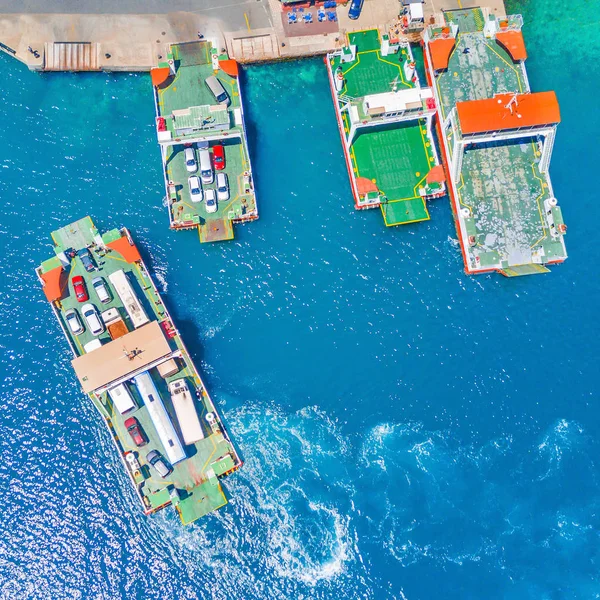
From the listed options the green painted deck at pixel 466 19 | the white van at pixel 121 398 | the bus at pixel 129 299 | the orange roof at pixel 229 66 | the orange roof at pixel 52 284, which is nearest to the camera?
the white van at pixel 121 398

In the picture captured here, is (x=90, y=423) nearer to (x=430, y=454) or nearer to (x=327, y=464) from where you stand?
(x=327, y=464)

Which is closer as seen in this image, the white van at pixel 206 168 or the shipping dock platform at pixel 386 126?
the shipping dock platform at pixel 386 126

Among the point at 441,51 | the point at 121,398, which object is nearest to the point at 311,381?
the point at 121,398

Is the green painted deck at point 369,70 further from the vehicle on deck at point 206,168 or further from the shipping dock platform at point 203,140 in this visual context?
the vehicle on deck at point 206,168

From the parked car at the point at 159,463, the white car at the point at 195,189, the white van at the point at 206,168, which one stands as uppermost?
the white van at the point at 206,168

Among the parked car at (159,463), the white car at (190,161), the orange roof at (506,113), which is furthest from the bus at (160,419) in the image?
the orange roof at (506,113)

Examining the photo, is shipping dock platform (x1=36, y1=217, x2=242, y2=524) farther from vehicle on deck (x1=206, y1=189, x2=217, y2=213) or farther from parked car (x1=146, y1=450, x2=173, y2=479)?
vehicle on deck (x1=206, y1=189, x2=217, y2=213)

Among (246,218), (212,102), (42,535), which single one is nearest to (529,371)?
(246,218)

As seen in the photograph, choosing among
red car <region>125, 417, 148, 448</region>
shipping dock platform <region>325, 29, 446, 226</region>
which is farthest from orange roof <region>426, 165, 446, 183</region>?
red car <region>125, 417, 148, 448</region>
